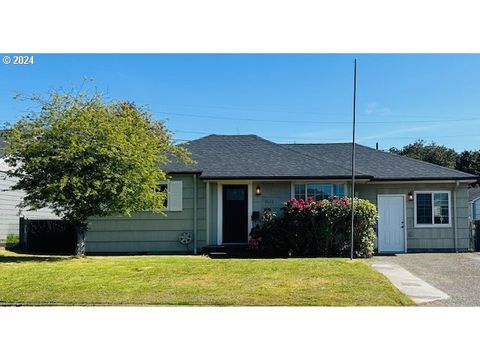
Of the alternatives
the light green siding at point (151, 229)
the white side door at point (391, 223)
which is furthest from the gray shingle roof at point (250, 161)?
the white side door at point (391, 223)

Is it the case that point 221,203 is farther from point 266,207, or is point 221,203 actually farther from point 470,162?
point 470,162

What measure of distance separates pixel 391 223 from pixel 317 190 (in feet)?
9.76

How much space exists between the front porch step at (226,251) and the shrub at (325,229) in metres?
1.22

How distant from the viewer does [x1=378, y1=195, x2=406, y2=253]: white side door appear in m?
16.2

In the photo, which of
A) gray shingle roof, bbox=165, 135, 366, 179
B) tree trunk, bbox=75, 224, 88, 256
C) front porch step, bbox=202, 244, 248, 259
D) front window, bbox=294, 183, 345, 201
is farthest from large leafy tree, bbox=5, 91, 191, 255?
front window, bbox=294, 183, 345, 201

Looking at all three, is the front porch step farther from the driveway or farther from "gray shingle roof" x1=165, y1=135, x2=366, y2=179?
the driveway

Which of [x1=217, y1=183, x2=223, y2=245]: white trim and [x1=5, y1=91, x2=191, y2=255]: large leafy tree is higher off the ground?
[x1=5, y1=91, x2=191, y2=255]: large leafy tree

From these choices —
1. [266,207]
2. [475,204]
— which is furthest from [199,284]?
[475,204]

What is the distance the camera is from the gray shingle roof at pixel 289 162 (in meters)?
15.7

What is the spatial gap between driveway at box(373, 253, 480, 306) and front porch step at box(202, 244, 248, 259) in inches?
176

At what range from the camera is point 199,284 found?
885cm

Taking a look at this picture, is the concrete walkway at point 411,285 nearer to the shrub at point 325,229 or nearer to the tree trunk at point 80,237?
the shrub at point 325,229
